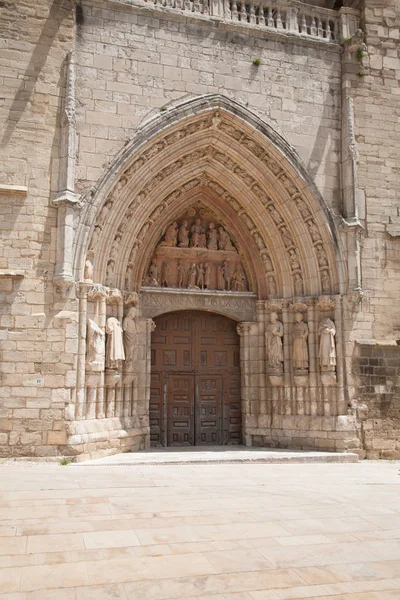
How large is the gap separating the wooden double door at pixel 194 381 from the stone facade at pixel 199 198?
339mm

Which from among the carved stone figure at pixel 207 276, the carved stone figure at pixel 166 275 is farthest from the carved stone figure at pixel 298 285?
the carved stone figure at pixel 166 275

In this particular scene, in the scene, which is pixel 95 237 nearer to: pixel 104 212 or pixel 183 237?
pixel 104 212

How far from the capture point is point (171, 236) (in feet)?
32.1

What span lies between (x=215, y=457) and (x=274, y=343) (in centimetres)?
229

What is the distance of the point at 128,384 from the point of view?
873cm

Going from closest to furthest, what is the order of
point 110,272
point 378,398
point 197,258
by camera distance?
point 110,272, point 378,398, point 197,258

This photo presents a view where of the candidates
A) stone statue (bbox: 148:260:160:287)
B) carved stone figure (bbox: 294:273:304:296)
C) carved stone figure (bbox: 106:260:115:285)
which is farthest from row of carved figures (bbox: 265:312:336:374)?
carved stone figure (bbox: 106:260:115:285)

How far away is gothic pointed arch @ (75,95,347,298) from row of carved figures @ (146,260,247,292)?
0.19m

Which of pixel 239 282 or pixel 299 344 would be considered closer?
pixel 299 344

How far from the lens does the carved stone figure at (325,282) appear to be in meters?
9.35

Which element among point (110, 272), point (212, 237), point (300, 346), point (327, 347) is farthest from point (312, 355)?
point (110, 272)

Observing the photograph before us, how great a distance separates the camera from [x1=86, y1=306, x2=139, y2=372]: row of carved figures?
7.97 metres

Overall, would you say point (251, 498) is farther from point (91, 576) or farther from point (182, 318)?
point (182, 318)

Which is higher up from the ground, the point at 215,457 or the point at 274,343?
the point at 274,343
